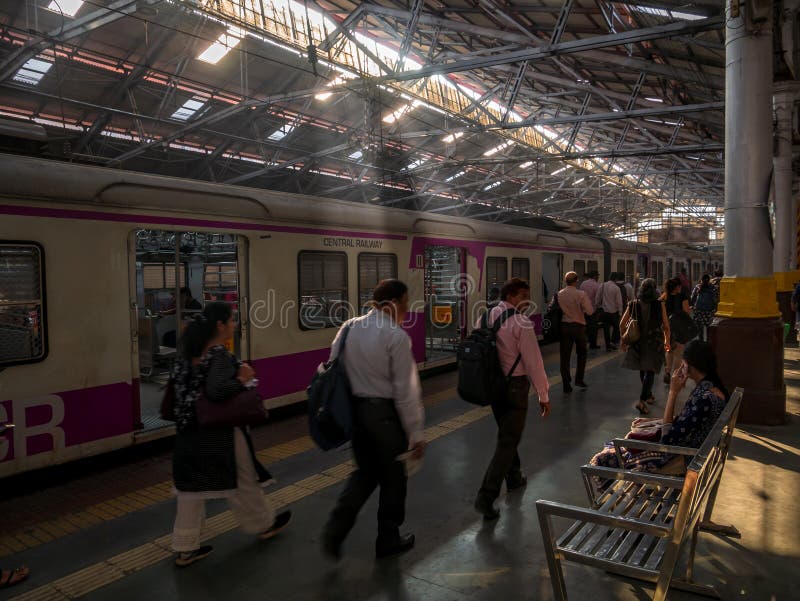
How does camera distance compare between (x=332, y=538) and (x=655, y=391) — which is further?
(x=655, y=391)

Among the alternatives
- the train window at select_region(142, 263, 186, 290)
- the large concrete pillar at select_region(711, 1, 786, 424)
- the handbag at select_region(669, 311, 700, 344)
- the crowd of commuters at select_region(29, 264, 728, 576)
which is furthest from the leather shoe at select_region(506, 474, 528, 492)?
the train window at select_region(142, 263, 186, 290)

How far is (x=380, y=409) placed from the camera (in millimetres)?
3162

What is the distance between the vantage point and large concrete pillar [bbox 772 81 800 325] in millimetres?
11453

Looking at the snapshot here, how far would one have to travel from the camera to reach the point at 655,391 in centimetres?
779

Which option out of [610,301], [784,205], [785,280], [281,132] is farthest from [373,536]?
[784,205]

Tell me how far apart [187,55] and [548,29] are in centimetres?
765

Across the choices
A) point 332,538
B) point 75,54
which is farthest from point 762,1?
point 75,54

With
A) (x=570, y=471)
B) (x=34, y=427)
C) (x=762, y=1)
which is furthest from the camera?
(x=762, y=1)

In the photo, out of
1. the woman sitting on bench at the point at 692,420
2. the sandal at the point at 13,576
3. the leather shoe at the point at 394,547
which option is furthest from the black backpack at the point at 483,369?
the sandal at the point at 13,576

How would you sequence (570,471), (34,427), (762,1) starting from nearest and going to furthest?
(34,427) → (570,471) → (762,1)

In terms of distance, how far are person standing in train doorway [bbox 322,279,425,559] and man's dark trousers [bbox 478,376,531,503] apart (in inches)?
33.8

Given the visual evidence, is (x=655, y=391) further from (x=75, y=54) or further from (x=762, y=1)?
(x=75, y=54)

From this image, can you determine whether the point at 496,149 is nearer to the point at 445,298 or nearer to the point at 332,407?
the point at 445,298

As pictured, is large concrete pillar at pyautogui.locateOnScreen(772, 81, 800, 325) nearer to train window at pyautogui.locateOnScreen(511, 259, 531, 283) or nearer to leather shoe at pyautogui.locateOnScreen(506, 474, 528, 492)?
train window at pyautogui.locateOnScreen(511, 259, 531, 283)
